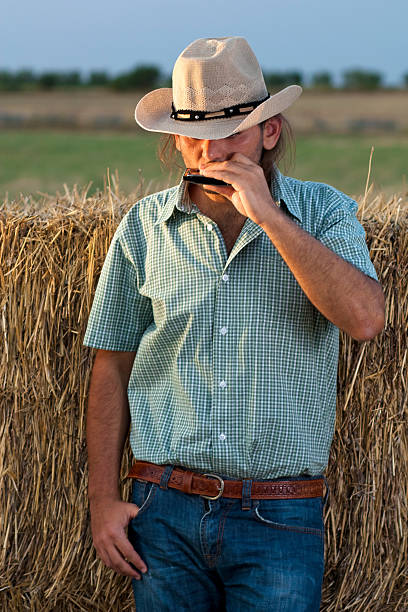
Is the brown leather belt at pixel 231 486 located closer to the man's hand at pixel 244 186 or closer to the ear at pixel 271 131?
the man's hand at pixel 244 186

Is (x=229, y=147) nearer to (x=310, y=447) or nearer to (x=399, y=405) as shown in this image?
(x=310, y=447)

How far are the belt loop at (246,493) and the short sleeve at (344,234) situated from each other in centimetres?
69

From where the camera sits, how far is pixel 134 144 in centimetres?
2386

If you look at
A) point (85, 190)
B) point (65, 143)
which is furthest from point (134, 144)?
point (85, 190)

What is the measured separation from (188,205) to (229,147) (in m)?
0.23

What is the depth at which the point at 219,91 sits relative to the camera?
2.23m

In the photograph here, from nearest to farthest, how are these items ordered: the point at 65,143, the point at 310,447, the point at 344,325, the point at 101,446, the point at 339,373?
the point at 344,325, the point at 310,447, the point at 101,446, the point at 339,373, the point at 65,143

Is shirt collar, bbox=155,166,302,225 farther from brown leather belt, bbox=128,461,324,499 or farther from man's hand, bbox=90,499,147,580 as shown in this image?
man's hand, bbox=90,499,147,580

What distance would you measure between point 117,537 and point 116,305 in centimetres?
73

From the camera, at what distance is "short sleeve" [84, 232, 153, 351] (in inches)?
95.7

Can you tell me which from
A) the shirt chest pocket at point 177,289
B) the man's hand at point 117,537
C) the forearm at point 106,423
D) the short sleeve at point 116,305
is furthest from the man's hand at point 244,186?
the man's hand at point 117,537

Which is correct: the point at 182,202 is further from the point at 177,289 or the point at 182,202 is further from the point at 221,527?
the point at 221,527

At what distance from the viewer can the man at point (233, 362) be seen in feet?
7.09

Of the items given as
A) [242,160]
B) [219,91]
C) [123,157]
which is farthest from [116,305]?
[123,157]
